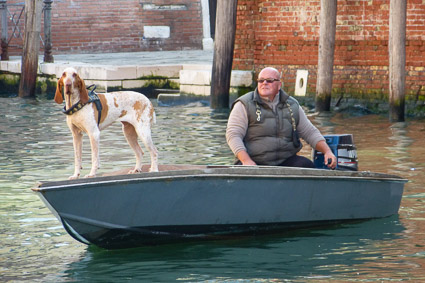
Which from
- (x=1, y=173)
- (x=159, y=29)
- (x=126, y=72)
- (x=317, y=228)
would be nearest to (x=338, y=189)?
(x=317, y=228)

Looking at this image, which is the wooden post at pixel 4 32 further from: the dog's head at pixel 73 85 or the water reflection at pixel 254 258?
the water reflection at pixel 254 258

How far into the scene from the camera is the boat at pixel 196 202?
6.70 m

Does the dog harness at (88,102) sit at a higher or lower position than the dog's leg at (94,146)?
higher

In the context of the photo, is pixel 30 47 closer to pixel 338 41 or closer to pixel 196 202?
pixel 338 41

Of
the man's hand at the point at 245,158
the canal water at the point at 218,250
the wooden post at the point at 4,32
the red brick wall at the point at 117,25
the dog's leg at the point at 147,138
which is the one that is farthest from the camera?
the red brick wall at the point at 117,25

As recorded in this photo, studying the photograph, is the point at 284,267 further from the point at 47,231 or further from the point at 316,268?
the point at 47,231

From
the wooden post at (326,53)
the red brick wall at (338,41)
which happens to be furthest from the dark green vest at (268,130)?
the wooden post at (326,53)

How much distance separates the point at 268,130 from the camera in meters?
7.60

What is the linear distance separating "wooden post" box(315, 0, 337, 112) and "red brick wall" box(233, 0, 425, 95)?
709mm

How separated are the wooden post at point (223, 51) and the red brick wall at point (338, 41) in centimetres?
123

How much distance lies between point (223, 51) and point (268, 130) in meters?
8.47

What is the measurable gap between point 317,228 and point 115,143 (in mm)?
5582

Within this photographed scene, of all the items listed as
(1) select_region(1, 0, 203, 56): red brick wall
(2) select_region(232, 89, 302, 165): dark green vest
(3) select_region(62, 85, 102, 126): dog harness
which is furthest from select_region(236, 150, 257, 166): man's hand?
(1) select_region(1, 0, 203, 56): red brick wall

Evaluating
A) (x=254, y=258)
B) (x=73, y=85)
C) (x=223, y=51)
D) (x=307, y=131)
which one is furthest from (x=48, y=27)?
(x=254, y=258)
